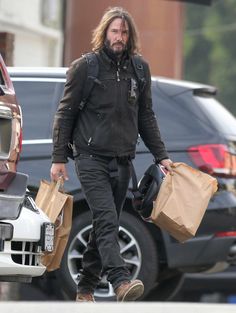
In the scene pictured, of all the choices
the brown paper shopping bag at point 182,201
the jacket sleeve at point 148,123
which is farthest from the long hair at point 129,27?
the brown paper shopping bag at point 182,201

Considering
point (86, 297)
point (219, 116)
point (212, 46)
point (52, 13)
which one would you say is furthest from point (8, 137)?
point (212, 46)

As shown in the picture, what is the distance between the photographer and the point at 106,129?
27.1 ft

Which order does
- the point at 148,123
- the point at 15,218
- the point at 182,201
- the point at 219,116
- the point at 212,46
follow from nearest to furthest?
1. the point at 15,218
2. the point at 182,201
3. the point at 148,123
4. the point at 219,116
5. the point at 212,46

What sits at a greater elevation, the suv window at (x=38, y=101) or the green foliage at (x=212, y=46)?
the suv window at (x=38, y=101)

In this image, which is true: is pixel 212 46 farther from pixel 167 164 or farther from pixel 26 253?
pixel 26 253

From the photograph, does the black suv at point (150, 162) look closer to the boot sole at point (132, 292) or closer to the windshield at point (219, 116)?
the windshield at point (219, 116)

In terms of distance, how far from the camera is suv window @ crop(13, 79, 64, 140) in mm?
10203

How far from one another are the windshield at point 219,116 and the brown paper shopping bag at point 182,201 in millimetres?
1939

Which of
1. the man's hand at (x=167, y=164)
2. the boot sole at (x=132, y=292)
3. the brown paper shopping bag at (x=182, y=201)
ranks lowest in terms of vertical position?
the boot sole at (x=132, y=292)

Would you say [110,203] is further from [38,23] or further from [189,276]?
[38,23]

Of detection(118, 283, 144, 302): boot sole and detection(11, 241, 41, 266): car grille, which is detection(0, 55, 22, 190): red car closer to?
detection(11, 241, 41, 266): car grille

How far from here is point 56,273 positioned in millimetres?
10031

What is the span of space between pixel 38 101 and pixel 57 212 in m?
1.96

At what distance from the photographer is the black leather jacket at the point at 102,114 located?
8258 mm
